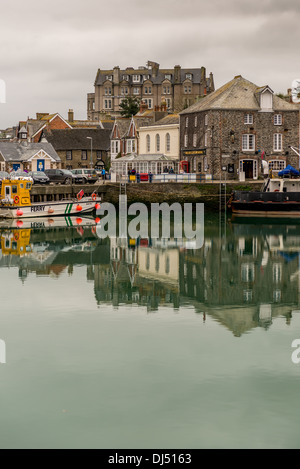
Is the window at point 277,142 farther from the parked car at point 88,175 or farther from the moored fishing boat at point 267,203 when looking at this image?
the parked car at point 88,175

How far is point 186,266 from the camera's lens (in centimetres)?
3108

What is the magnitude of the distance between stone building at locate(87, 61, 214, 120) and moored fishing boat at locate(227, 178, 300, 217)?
3145 inches

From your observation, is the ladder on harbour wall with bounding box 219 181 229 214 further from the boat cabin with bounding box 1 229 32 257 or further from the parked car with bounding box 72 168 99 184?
the boat cabin with bounding box 1 229 32 257

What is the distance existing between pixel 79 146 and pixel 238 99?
29553mm

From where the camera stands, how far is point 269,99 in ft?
213

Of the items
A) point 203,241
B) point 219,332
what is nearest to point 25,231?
point 203,241

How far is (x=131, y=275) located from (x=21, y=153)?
55.2 meters

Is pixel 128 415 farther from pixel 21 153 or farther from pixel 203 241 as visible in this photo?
pixel 21 153

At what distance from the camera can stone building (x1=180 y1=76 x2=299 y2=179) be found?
63719mm

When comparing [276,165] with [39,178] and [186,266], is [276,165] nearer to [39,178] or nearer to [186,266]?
[39,178]

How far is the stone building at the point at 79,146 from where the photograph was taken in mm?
88000

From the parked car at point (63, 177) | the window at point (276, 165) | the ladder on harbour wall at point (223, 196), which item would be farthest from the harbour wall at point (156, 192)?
the window at point (276, 165)

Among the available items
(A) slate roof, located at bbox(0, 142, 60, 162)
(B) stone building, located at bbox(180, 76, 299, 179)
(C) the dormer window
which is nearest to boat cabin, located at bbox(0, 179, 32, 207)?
(B) stone building, located at bbox(180, 76, 299, 179)
